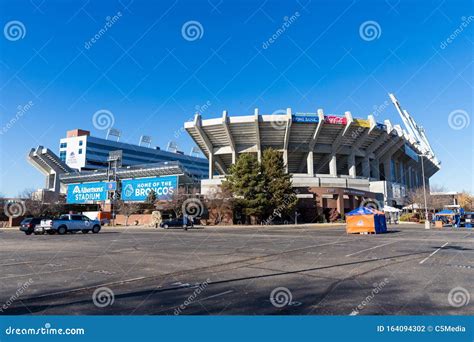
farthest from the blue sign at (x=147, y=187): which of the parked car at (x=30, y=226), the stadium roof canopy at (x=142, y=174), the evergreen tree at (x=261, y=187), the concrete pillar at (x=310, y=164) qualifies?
the parked car at (x=30, y=226)

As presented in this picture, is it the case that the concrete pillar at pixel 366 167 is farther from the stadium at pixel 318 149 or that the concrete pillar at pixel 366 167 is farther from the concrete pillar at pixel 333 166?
the concrete pillar at pixel 333 166

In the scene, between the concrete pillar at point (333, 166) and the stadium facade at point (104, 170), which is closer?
the concrete pillar at point (333, 166)

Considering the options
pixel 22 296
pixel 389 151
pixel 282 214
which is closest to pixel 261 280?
pixel 22 296

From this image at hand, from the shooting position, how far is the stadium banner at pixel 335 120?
66.6 metres

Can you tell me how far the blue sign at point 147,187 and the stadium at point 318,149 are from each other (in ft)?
21.2

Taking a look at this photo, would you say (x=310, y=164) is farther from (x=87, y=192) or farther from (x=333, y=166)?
(x=87, y=192)

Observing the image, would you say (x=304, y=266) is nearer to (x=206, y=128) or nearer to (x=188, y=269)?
(x=188, y=269)

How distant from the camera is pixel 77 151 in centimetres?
13000

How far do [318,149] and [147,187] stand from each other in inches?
1442

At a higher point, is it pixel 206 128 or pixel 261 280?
pixel 206 128

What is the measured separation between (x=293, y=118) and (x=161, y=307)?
207 ft

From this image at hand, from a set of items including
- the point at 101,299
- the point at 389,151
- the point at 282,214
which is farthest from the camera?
the point at 389,151

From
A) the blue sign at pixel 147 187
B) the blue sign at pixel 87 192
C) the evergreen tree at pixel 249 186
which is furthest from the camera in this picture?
the blue sign at pixel 87 192

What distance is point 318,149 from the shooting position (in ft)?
241
